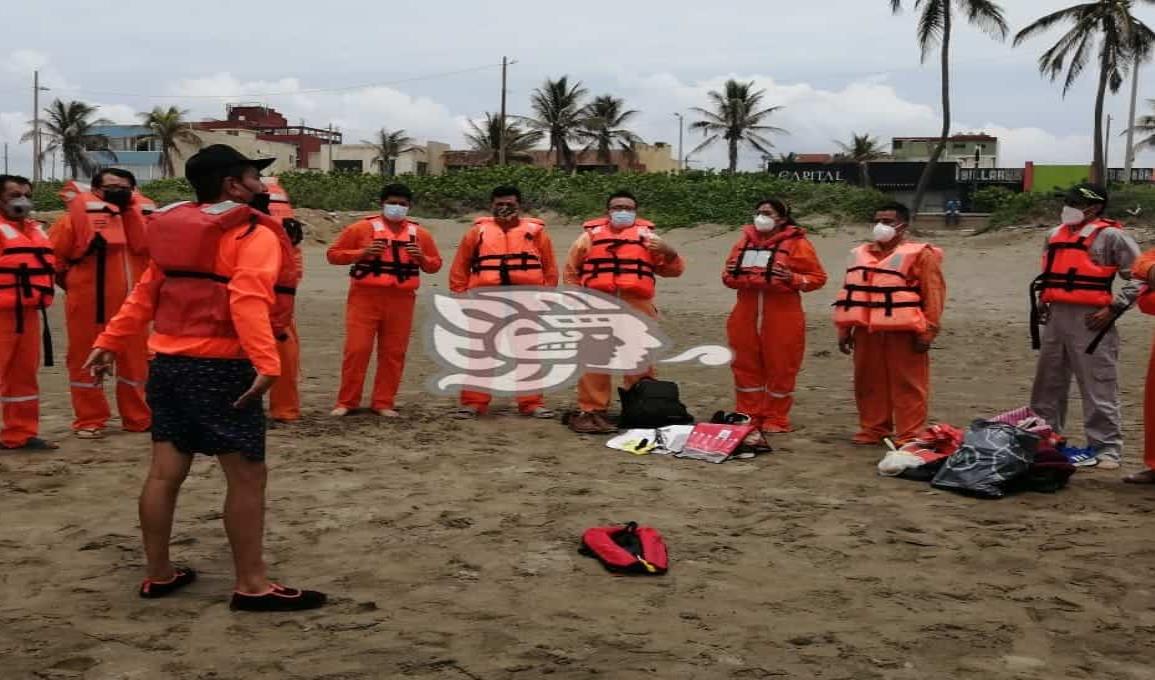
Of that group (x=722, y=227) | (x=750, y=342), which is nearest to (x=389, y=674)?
(x=750, y=342)

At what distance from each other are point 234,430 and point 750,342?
175 inches

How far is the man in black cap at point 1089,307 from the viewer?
6.24 metres

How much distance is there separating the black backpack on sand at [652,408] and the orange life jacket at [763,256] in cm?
95

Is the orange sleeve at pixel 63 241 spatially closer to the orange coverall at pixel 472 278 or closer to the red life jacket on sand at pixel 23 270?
the red life jacket on sand at pixel 23 270

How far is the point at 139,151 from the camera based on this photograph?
59.8 m

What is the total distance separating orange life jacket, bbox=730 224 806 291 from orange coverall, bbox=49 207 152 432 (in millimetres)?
3975

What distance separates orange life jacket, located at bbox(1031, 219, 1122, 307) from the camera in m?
6.27

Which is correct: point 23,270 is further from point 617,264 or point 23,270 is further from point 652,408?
point 652,408

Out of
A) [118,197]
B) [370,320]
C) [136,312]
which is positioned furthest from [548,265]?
[136,312]

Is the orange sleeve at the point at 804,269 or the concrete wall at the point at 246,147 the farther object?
the concrete wall at the point at 246,147

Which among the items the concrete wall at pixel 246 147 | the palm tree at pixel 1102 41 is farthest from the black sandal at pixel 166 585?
the concrete wall at pixel 246 147

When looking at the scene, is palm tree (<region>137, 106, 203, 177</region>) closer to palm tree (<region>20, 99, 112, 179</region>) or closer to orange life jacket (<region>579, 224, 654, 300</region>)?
palm tree (<region>20, 99, 112, 179</region>)

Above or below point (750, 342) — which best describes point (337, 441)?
below

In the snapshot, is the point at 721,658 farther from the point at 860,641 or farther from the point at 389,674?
the point at 389,674
